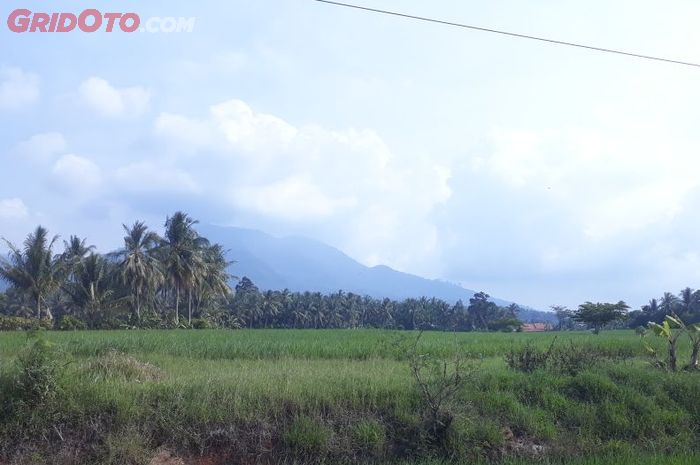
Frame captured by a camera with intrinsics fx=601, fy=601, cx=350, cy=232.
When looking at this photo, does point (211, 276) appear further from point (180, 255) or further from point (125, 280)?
point (125, 280)

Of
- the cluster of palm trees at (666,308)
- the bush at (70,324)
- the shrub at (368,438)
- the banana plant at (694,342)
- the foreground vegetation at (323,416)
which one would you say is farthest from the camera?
the cluster of palm trees at (666,308)

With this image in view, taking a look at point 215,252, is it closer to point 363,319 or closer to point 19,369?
point 363,319

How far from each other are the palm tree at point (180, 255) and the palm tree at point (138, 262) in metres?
0.95

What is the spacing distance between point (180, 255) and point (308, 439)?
1587 inches

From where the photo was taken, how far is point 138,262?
42.9m

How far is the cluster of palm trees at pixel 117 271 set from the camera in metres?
37.4

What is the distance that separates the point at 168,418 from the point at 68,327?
31444mm

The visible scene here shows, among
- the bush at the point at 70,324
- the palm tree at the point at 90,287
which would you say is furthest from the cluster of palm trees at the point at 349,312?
the bush at the point at 70,324

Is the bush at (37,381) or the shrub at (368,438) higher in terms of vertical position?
the bush at (37,381)

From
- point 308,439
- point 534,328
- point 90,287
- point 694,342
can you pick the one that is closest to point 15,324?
point 90,287

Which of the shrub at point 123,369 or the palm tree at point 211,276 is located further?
the palm tree at point 211,276

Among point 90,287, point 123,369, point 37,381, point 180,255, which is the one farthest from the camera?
point 180,255

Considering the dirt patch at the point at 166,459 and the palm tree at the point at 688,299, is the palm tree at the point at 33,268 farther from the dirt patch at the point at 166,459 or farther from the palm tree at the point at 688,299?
the palm tree at the point at 688,299

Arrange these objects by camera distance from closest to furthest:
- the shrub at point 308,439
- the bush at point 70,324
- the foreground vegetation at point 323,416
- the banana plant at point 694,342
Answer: the foreground vegetation at point 323,416 → the shrub at point 308,439 → the banana plant at point 694,342 → the bush at point 70,324
